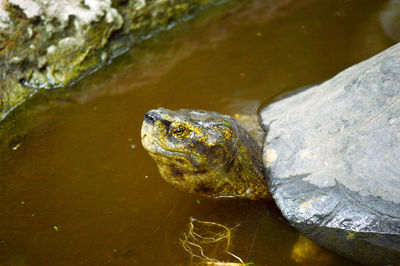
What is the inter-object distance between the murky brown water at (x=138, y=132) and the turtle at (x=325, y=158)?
28 centimetres

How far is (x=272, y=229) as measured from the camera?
259cm

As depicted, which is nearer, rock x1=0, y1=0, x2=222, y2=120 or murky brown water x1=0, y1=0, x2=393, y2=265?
murky brown water x1=0, y1=0, x2=393, y2=265

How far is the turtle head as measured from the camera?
231 centimetres

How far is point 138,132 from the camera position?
3.31m

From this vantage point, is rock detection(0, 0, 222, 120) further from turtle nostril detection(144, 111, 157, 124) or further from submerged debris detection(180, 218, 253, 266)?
submerged debris detection(180, 218, 253, 266)

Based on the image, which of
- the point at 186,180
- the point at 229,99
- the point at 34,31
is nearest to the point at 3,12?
the point at 34,31

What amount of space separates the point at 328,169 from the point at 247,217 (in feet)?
2.31

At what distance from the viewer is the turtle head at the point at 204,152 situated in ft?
7.57

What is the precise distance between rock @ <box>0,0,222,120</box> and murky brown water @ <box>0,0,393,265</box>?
0.21m

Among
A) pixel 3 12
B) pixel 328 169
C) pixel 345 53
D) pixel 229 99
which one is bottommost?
pixel 345 53

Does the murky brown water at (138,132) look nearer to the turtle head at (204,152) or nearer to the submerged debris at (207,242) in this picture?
the submerged debris at (207,242)

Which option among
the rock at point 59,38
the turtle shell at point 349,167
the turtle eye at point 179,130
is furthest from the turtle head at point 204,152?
the rock at point 59,38

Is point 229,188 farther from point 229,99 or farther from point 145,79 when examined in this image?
point 145,79

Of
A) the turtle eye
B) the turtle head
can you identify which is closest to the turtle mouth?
the turtle head
